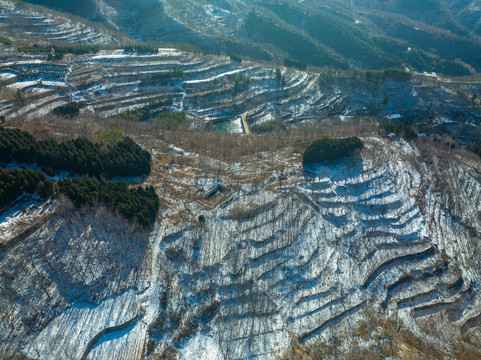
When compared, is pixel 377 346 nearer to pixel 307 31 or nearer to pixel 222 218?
pixel 222 218

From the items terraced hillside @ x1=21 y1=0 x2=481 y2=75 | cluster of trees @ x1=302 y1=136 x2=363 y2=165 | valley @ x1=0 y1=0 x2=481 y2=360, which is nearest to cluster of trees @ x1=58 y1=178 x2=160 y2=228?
valley @ x1=0 y1=0 x2=481 y2=360

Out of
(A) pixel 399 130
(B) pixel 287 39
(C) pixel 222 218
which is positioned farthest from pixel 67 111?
(B) pixel 287 39

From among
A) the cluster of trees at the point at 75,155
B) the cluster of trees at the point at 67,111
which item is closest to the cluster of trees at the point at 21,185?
the cluster of trees at the point at 75,155

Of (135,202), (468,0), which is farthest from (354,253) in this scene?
(468,0)

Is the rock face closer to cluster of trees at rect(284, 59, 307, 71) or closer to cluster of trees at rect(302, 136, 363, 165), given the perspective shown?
cluster of trees at rect(302, 136, 363, 165)

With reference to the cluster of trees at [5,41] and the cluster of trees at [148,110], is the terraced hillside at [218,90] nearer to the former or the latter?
the cluster of trees at [148,110]
